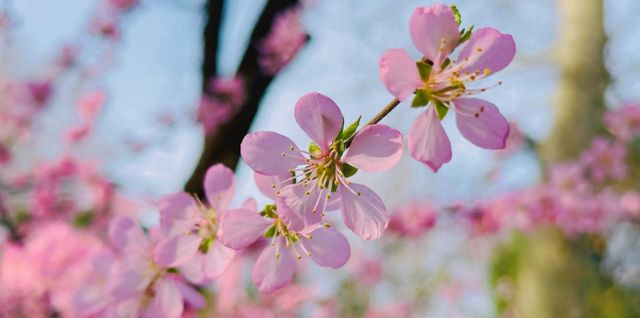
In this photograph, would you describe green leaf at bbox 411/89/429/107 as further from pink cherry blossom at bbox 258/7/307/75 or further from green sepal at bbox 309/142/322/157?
pink cherry blossom at bbox 258/7/307/75

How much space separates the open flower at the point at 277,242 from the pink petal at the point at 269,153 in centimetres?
4

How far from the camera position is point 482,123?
42cm

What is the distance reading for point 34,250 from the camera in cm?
88

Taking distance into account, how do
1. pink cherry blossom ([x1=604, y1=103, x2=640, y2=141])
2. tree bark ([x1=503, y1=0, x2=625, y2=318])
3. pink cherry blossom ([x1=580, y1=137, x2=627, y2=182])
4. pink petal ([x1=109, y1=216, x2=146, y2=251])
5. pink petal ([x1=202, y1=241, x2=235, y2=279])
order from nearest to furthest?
pink petal ([x1=202, y1=241, x2=235, y2=279])
pink petal ([x1=109, y1=216, x2=146, y2=251])
pink cherry blossom ([x1=580, y1=137, x2=627, y2=182])
pink cherry blossom ([x1=604, y1=103, x2=640, y2=141])
tree bark ([x1=503, y1=0, x2=625, y2=318])

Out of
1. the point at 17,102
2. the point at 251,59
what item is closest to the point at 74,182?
the point at 17,102

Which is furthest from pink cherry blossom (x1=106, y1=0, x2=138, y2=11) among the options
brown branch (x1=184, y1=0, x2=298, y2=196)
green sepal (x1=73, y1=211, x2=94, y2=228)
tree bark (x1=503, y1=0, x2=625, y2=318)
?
tree bark (x1=503, y1=0, x2=625, y2=318)

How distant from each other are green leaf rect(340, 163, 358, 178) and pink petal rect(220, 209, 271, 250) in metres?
0.08

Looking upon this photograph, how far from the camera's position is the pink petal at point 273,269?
18.3 inches

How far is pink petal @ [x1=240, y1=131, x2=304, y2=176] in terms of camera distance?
1.36 feet

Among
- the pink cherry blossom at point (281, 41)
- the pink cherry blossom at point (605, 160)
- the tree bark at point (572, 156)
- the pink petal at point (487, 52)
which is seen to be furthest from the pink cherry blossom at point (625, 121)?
the pink petal at point (487, 52)

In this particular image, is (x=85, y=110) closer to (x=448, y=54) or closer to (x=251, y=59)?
(x=251, y=59)

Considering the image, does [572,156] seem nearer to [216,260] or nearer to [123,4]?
[123,4]

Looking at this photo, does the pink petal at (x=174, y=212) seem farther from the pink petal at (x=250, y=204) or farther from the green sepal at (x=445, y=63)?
the green sepal at (x=445, y=63)

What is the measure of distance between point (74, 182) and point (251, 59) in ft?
2.86
